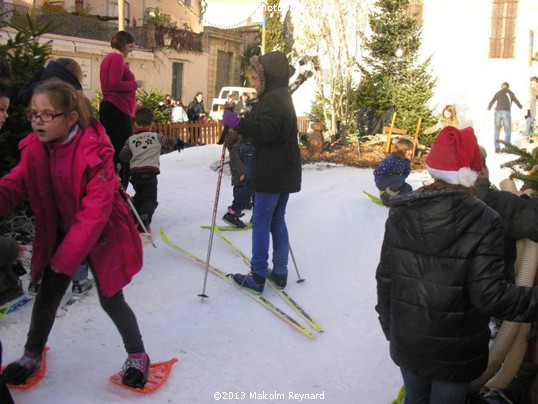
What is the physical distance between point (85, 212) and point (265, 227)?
2.26 metres

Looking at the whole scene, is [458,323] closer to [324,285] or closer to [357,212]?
[324,285]

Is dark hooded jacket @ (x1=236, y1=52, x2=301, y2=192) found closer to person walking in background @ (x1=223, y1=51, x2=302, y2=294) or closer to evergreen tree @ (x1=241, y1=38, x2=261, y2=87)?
person walking in background @ (x1=223, y1=51, x2=302, y2=294)

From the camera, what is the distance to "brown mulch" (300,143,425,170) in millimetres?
13641

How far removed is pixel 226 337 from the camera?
439 cm

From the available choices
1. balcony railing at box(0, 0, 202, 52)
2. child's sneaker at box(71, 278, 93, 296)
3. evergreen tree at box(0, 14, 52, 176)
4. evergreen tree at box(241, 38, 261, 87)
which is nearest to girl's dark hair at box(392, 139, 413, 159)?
evergreen tree at box(0, 14, 52, 176)

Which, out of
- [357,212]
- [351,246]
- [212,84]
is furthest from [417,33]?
[212,84]

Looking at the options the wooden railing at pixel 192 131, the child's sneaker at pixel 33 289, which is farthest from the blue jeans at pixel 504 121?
the child's sneaker at pixel 33 289

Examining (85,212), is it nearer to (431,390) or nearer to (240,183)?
(431,390)

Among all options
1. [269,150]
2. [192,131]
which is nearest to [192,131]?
[192,131]

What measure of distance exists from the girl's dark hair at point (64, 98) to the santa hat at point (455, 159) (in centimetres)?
180

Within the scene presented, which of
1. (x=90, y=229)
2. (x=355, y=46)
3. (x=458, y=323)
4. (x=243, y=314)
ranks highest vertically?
(x=355, y=46)

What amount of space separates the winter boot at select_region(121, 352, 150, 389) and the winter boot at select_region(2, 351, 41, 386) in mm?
490

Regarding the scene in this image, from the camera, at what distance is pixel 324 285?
18.8ft

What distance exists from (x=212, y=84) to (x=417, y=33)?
1819 cm
